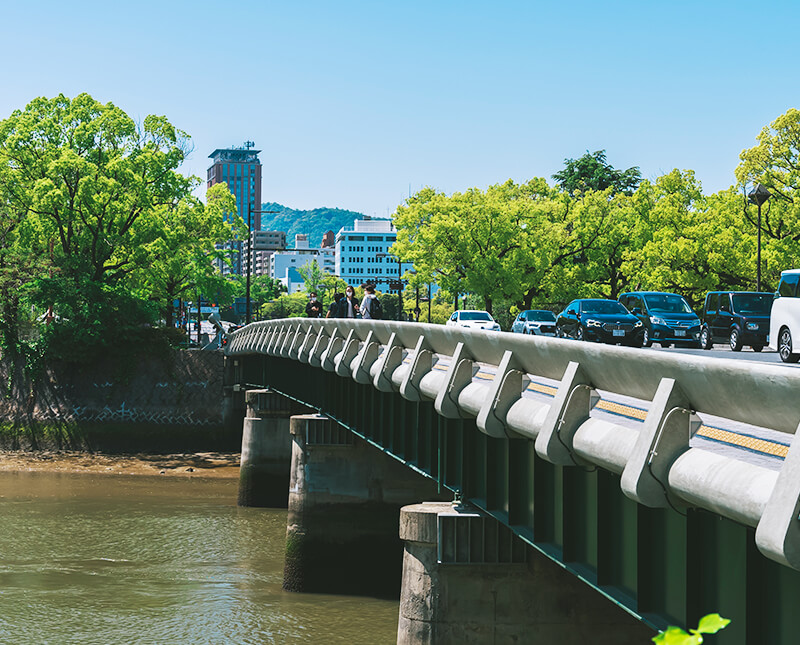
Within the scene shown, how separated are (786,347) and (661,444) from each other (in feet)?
60.4

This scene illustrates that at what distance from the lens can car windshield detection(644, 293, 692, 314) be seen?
114ft

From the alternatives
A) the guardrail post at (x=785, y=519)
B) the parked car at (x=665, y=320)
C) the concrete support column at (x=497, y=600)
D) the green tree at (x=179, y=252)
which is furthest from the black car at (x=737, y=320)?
the guardrail post at (x=785, y=519)

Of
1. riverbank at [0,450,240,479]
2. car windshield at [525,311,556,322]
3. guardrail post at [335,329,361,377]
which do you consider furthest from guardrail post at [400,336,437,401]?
car windshield at [525,311,556,322]

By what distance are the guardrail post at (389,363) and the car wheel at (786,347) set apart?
11.3 m

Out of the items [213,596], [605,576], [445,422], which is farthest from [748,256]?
[605,576]

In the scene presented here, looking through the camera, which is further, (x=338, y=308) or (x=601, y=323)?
(x=601, y=323)

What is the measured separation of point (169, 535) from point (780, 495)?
2614 cm

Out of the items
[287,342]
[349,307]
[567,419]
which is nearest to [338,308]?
[349,307]

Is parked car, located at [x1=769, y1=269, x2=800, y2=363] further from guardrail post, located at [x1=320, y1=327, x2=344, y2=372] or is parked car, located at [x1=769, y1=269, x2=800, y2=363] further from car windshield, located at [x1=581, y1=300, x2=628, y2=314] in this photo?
guardrail post, located at [x1=320, y1=327, x2=344, y2=372]

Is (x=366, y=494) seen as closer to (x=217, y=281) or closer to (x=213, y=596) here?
(x=213, y=596)

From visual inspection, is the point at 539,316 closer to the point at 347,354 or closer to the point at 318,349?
the point at 318,349

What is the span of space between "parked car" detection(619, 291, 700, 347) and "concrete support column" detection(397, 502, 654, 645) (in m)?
20.9

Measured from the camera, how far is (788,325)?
23234 mm

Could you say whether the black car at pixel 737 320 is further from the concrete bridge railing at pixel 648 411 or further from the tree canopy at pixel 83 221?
the tree canopy at pixel 83 221
